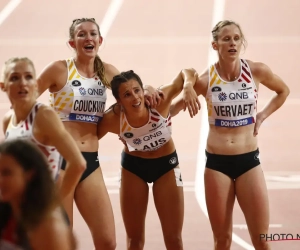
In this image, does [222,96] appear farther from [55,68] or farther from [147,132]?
[55,68]

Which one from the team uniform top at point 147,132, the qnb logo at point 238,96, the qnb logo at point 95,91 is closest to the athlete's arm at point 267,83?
the qnb logo at point 238,96

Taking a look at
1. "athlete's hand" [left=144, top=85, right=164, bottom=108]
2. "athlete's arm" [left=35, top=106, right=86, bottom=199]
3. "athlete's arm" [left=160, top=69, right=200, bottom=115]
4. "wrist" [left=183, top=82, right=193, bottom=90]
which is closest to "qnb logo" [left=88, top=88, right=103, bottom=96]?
"athlete's hand" [left=144, top=85, right=164, bottom=108]

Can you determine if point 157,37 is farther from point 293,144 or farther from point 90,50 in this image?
point 90,50

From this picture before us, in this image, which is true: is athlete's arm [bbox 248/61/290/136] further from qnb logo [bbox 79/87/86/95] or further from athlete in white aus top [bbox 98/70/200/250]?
qnb logo [bbox 79/87/86/95]

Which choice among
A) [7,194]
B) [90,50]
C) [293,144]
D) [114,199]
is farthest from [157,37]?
[7,194]

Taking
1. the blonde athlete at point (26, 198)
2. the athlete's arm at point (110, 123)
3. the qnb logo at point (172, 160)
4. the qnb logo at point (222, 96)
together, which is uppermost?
the qnb logo at point (222, 96)

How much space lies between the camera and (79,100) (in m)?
5.27

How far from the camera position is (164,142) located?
5.38 meters

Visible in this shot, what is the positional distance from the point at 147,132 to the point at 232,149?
0.72 m

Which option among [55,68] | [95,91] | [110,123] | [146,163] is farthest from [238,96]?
[55,68]

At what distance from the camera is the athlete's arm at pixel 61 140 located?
12.3ft

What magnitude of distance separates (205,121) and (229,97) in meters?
5.46

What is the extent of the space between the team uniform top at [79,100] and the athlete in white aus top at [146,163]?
0.12m

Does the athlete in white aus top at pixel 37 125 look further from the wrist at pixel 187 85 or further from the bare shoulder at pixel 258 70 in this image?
the bare shoulder at pixel 258 70
